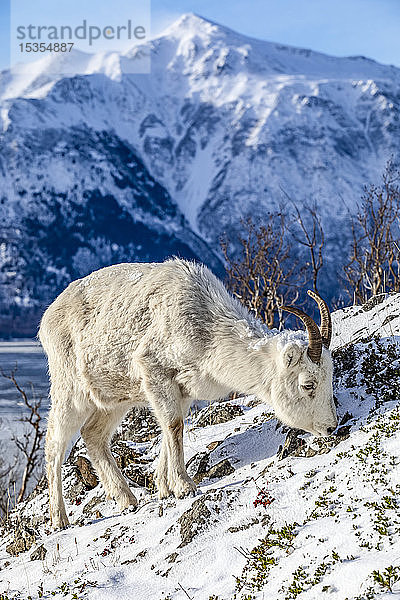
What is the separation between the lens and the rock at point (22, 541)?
26.4ft

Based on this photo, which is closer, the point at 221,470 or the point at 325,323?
the point at 325,323

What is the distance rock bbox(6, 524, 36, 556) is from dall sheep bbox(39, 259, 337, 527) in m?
0.38

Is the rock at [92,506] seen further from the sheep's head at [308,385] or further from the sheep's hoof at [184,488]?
the sheep's head at [308,385]

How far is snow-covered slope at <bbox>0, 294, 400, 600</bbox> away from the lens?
4746mm

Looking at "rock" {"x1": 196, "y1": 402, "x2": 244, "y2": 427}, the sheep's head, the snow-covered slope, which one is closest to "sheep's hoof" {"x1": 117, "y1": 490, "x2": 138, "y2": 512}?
the snow-covered slope

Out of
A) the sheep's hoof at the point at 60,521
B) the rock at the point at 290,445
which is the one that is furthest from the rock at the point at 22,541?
the rock at the point at 290,445

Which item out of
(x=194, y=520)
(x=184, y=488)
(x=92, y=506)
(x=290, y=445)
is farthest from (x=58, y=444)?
(x=290, y=445)

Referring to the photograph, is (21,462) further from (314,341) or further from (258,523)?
(258,523)

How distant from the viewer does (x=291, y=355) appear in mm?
6586

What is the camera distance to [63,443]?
27.9 ft

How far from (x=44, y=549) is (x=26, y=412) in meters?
51.1

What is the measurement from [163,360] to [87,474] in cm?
308

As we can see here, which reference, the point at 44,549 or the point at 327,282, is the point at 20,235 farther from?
the point at 44,549

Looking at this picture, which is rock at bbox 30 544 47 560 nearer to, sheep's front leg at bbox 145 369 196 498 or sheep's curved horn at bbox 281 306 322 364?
sheep's front leg at bbox 145 369 196 498
